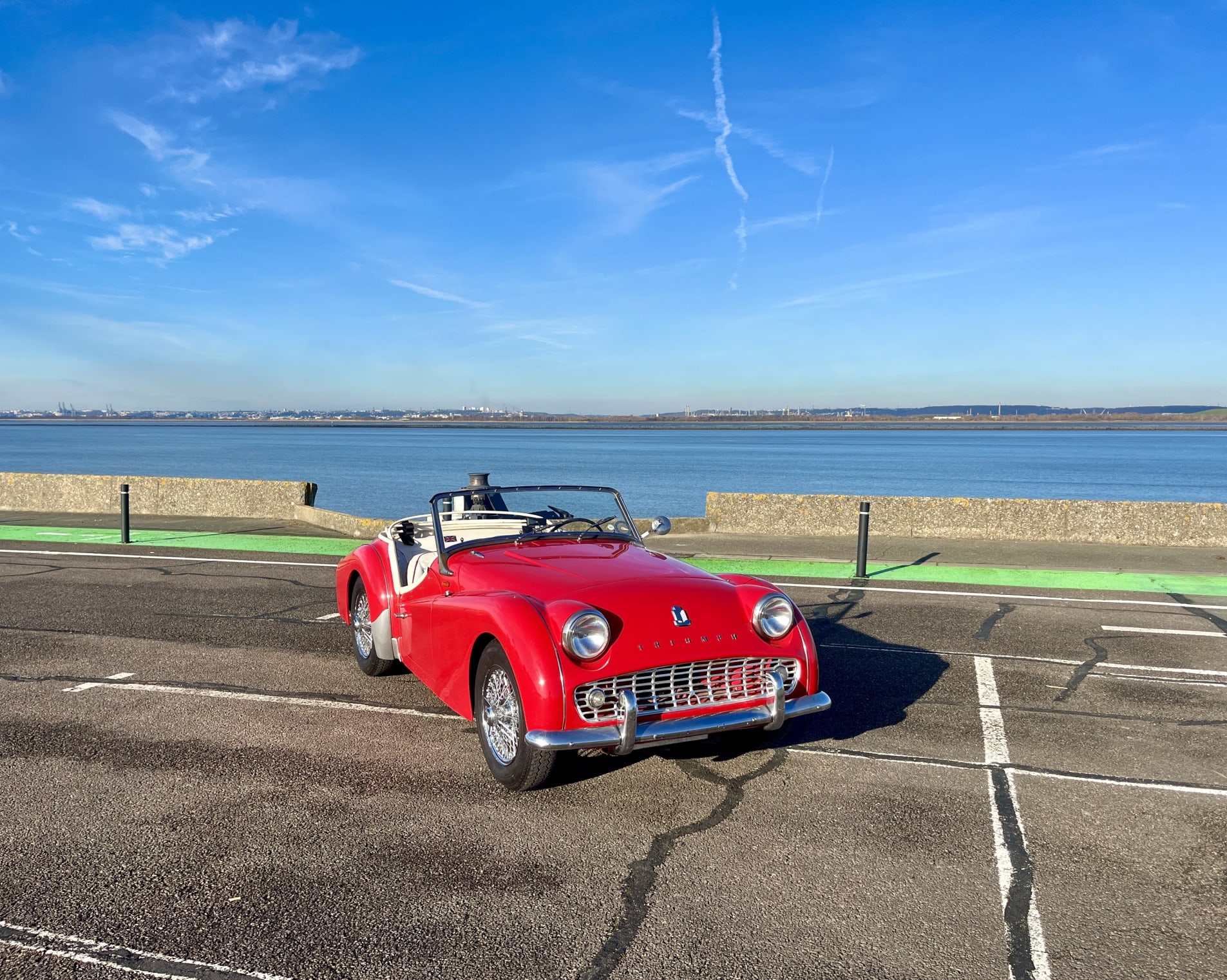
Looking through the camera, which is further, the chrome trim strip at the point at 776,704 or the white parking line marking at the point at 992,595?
the white parking line marking at the point at 992,595

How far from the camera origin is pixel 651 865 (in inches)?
159

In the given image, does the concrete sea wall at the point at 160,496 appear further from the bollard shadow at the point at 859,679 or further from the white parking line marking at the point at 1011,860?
the white parking line marking at the point at 1011,860

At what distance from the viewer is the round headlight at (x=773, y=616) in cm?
497

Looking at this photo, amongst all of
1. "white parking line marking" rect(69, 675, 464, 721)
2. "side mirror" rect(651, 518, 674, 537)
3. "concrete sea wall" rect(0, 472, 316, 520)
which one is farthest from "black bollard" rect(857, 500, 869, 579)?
"concrete sea wall" rect(0, 472, 316, 520)

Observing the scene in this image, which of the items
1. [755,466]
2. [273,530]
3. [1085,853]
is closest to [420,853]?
[1085,853]

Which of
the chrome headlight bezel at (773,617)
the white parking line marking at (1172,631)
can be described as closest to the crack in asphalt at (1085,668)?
the white parking line marking at (1172,631)

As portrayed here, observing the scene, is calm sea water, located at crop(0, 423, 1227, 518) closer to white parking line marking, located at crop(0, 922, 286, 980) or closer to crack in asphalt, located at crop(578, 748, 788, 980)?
crack in asphalt, located at crop(578, 748, 788, 980)

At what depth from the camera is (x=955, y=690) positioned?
681cm

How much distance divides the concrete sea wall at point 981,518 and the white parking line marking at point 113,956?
12.1 meters

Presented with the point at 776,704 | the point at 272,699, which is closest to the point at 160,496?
the point at 272,699

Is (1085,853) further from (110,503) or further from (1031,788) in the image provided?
(110,503)

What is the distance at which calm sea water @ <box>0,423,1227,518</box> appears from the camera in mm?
51281

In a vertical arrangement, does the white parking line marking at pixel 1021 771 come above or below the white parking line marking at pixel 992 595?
above

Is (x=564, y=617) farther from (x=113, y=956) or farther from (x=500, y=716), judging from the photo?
(x=113, y=956)
